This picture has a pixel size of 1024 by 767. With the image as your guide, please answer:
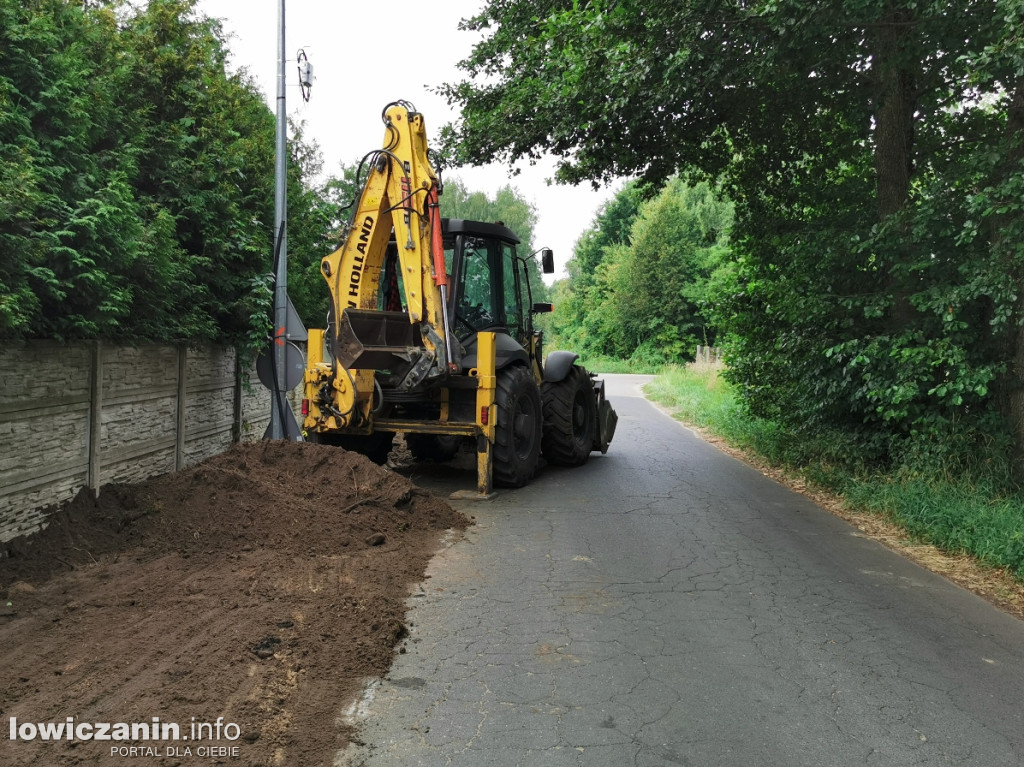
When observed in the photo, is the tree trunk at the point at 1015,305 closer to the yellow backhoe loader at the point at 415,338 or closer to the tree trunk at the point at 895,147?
the tree trunk at the point at 895,147

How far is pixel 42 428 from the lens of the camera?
544 centimetres

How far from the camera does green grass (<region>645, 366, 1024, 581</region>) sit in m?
6.22

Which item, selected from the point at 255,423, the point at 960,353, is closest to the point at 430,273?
the point at 255,423

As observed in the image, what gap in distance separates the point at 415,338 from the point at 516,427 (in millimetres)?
1780

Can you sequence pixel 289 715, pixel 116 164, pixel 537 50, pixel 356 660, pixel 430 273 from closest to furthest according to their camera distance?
pixel 289 715, pixel 356 660, pixel 116 164, pixel 430 273, pixel 537 50

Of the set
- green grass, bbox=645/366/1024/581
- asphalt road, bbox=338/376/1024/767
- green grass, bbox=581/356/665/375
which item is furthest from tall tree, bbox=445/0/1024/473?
green grass, bbox=581/356/665/375

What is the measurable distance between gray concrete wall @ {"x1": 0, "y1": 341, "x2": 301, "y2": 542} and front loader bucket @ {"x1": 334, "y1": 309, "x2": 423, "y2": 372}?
1627 mm

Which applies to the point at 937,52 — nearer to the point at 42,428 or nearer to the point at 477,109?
the point at 477,109

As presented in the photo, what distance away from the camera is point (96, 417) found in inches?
241

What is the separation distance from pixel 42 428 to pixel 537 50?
23.7ft

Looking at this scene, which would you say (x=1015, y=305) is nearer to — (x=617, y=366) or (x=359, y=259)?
(x=359, y=259)

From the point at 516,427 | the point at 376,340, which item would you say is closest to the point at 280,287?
the point at 376,340

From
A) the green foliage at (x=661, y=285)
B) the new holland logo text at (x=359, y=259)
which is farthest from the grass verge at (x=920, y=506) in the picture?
the green foliage at (x=661, y=285)

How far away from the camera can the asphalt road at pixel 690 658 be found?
3.21m
